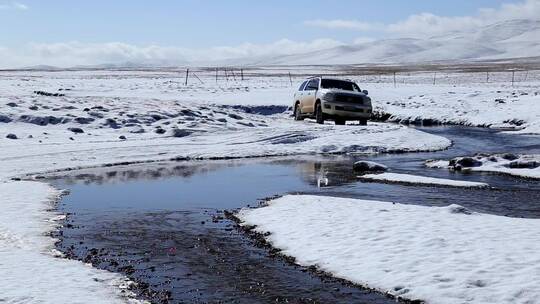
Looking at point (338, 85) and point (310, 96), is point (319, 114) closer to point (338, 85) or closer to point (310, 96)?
point (310, 96)

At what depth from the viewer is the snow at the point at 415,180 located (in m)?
13.5

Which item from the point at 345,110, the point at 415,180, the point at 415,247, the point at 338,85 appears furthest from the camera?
the point at 338,85

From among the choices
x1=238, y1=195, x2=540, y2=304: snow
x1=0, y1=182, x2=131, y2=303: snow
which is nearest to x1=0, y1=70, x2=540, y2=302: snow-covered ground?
x1=0, y1=182, x2=131, y2=303: snow

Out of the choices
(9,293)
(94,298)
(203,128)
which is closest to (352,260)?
(94,298)

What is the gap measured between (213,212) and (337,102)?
14471 mm

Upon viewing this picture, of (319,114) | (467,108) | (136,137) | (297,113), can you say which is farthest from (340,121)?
(467,108)

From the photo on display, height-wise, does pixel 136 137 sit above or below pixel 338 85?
below

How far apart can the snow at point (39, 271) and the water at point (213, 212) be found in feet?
0.97

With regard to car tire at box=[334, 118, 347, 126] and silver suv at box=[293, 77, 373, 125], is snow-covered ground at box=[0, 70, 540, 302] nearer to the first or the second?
silver suv at box=[293, 77, 373, 125]

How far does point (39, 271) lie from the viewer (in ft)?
23.8

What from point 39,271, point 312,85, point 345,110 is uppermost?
point 312,85

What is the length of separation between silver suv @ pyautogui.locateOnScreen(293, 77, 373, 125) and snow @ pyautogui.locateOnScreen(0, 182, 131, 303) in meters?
15.5

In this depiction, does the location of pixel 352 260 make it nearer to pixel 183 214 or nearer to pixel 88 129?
pixel 183 214

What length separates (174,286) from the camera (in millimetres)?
→ 7059
